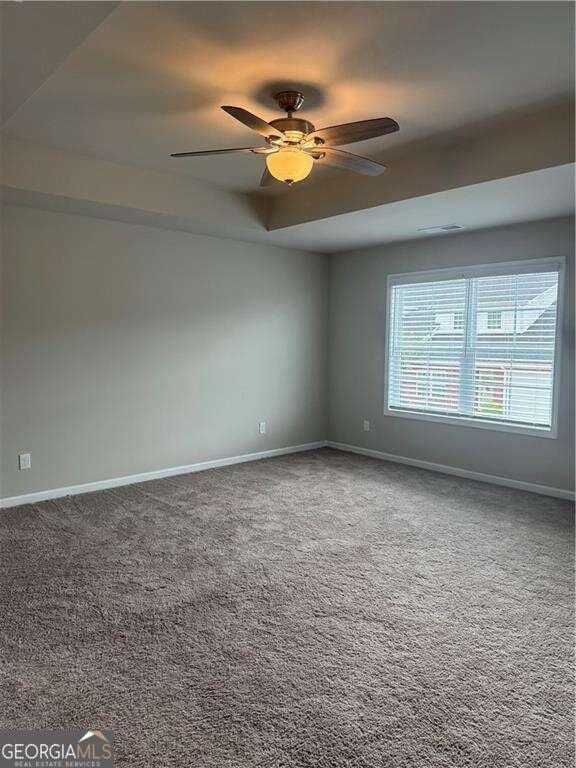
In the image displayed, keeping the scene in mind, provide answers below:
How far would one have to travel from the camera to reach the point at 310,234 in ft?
16.7

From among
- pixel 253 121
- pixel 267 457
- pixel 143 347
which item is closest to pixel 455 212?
pixel 253 121

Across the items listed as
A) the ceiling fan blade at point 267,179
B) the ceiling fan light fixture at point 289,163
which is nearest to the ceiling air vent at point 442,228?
the ceiling fan blade at point 267,179

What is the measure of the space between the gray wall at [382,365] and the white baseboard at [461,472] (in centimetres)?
5

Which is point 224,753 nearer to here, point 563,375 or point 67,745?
point 67,745

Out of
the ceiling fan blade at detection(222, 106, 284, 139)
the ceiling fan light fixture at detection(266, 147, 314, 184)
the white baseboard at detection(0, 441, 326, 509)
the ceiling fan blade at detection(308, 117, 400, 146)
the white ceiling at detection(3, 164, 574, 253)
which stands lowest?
the white baseboard at detection(0, 441, 326, 509)

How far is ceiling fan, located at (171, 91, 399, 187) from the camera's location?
2531mm

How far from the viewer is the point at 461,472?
5.10 metres

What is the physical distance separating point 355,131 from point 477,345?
298 cm

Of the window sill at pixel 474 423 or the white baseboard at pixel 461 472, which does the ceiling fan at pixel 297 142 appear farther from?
the white baseboard at pixel 461 472

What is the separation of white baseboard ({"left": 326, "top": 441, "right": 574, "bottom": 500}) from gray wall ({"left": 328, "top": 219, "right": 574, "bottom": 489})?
0.05 meters

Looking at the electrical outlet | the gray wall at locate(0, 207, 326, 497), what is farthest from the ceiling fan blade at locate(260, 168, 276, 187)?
the electrical outlet

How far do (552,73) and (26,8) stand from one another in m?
2.34

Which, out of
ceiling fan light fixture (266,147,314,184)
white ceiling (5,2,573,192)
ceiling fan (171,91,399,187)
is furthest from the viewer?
ceiling fan light fixture (266,147,314,184)

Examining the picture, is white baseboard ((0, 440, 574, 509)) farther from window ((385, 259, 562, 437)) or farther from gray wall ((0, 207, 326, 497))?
window ((385, 259, 562, 437))
